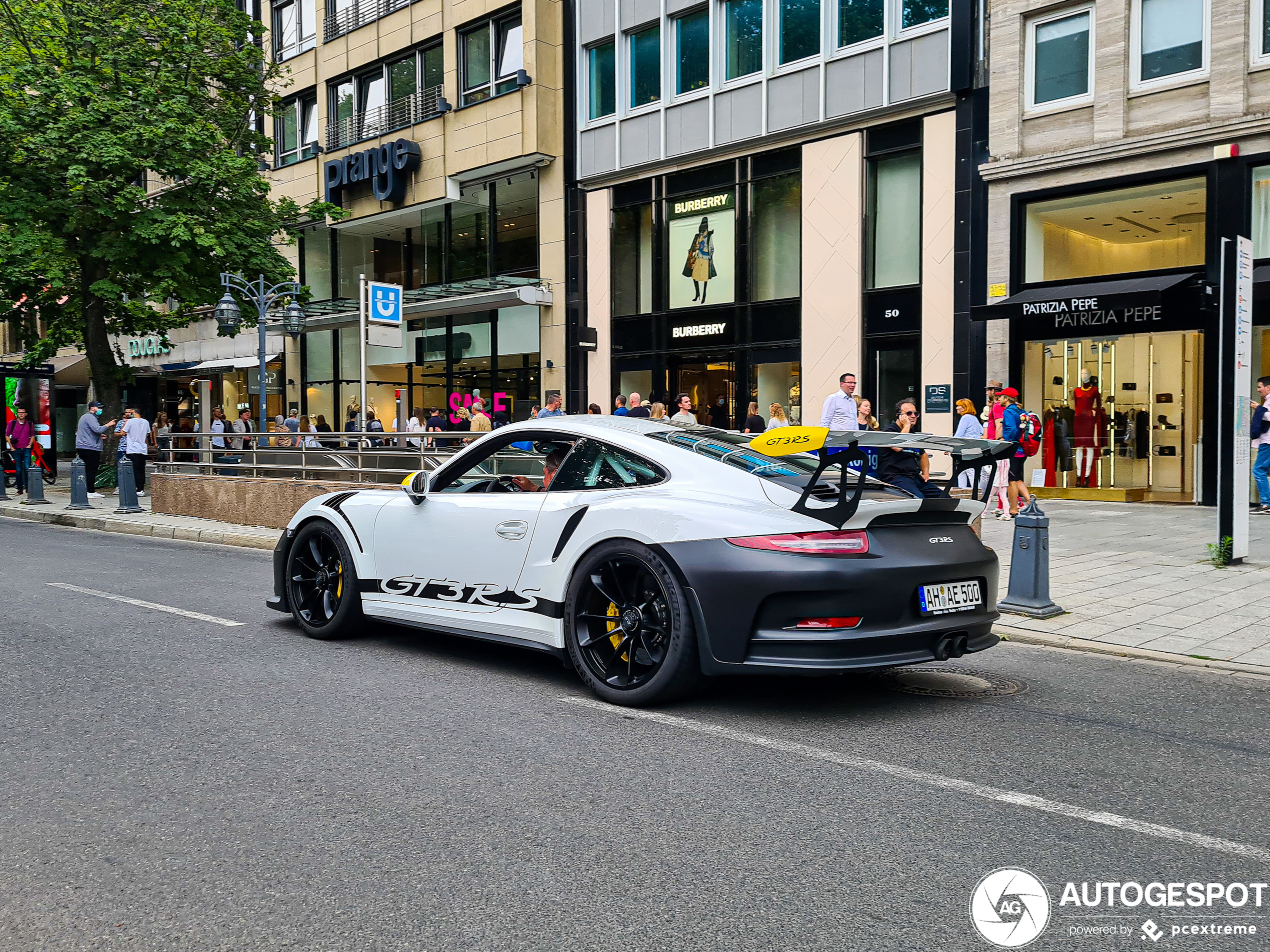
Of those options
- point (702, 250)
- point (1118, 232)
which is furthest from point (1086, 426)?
point (702, 250)

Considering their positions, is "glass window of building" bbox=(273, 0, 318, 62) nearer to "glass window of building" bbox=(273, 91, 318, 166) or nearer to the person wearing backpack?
"glass window of building" bbox=(273, 91, 318, 166)

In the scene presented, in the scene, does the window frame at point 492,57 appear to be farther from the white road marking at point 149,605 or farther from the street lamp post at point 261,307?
the white road marking at point 149,605

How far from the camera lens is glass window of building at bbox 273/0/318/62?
32281 mm

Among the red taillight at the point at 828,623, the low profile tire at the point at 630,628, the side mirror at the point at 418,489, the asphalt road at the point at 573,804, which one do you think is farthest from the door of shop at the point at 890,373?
the red taillight at the point at 828,623

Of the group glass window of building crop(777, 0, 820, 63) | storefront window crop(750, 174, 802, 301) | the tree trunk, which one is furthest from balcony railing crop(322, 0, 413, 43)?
storefront window crop(750, 174, 802, 301)

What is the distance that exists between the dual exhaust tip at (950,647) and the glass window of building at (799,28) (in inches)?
701

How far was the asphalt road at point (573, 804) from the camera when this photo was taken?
113 inches

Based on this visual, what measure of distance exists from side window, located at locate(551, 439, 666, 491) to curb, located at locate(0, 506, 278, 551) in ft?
26.3

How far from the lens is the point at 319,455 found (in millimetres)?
15125

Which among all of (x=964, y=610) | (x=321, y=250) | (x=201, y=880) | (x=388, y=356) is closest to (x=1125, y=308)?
(x=964, y=610)

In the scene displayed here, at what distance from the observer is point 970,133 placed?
18453mm

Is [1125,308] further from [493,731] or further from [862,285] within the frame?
[493,731]

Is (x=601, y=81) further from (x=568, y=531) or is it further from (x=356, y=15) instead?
(x=568, y=531)

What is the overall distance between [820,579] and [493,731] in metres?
1.59
